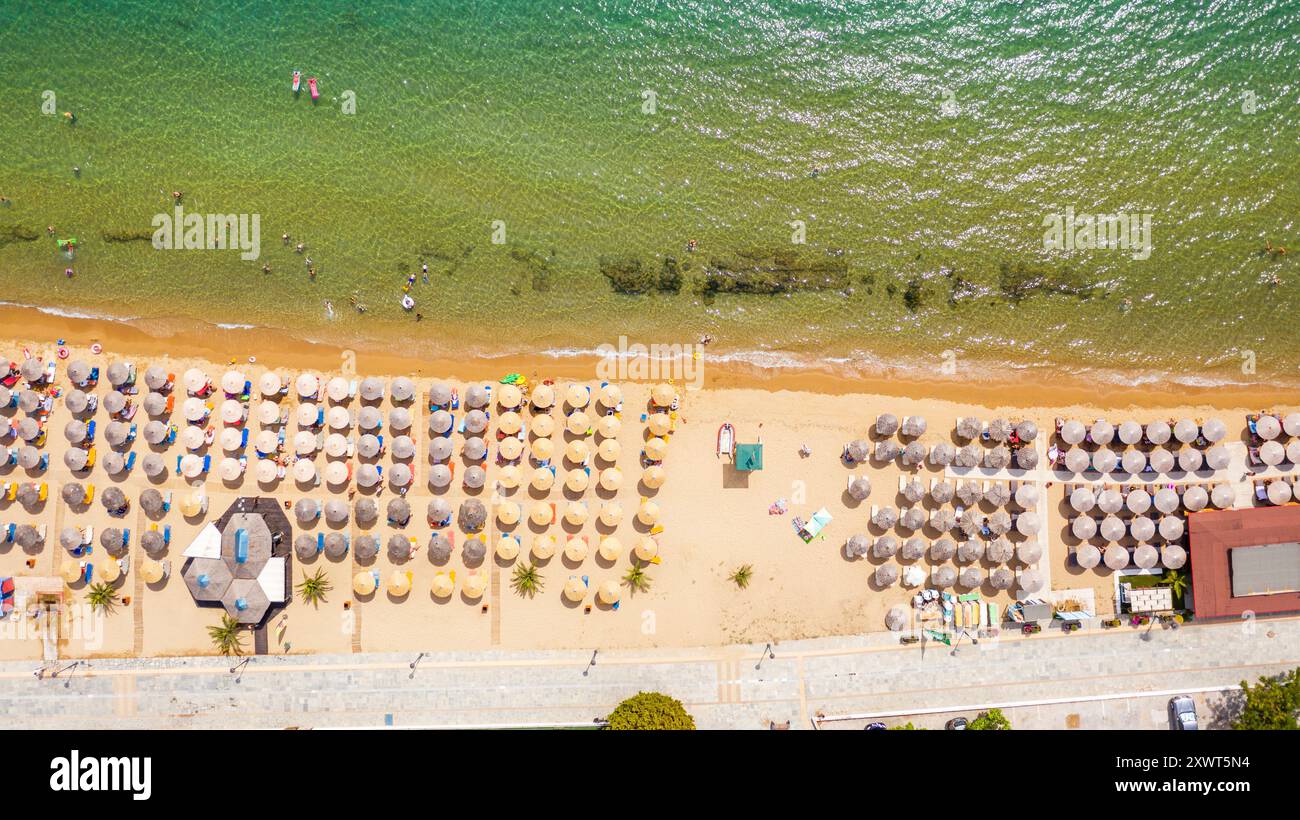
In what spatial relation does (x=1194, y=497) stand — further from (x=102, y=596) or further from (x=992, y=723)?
(x=102, y=596)

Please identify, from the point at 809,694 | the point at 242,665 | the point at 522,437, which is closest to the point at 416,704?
the point at 242,665

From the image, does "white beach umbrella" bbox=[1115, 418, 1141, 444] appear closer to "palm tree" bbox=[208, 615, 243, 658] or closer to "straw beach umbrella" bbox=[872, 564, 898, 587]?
"straw beach umbrella" bbox=[872, 564, 898, 587]

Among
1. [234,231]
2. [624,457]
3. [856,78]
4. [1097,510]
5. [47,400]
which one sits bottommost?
[1097,510]

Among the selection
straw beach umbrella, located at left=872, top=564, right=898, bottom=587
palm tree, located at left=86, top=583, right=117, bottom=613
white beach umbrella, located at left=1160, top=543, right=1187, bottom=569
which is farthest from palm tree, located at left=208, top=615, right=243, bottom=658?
white beach umbrella, located at left=1160, top=543, right=1187, bottom=569

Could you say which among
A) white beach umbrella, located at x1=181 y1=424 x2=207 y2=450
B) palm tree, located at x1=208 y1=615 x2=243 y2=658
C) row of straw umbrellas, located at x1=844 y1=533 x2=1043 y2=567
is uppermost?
white beach umbrella, located at x1=181 y1=424 x2=207 y2=450

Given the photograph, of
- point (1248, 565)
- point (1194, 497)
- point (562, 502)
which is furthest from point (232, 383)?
point (1248, 565)

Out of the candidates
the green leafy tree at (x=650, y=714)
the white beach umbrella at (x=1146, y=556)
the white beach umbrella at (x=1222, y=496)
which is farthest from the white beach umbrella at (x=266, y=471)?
the white beach umbrella at (x=1222, y=496)
